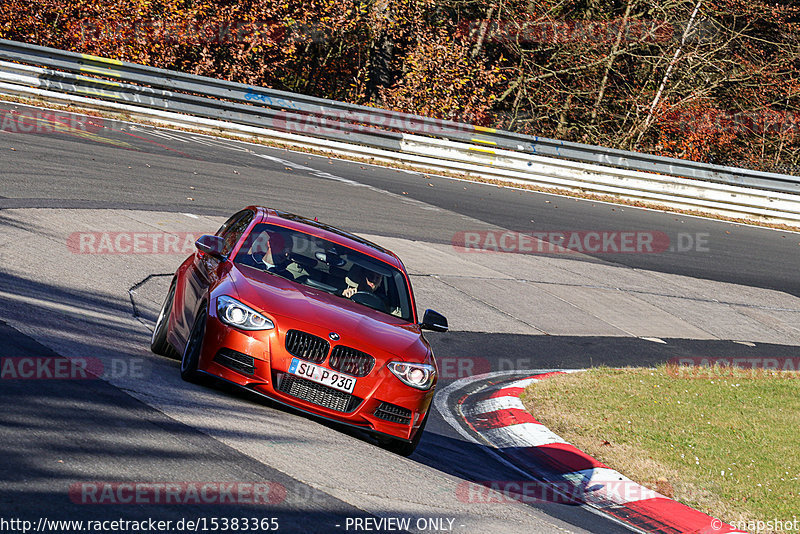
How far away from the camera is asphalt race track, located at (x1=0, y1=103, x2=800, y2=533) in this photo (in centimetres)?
513

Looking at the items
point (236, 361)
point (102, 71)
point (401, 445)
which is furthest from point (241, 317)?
point (102, 71)

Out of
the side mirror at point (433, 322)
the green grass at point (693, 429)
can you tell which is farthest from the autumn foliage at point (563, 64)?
the side mirror at point (433, 322)

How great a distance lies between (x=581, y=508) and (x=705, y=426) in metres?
2.79

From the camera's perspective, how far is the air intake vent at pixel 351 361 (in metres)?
6.63

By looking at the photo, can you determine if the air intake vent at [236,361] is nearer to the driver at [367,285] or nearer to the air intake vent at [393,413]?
the air intake vent at [393,413]

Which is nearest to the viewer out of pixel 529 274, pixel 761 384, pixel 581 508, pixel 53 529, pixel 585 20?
pixel 53 529

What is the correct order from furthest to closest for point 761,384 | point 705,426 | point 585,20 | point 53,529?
point 585,20
point 761,384
point 705,426
point 53,529

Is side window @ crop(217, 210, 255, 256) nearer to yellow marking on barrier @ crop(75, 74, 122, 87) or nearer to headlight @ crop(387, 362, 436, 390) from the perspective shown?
headlight @ crop(387, 362, 436, 390)

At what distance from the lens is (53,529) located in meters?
4.06

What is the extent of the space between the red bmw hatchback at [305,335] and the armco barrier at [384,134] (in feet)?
53.0

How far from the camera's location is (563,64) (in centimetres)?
3183

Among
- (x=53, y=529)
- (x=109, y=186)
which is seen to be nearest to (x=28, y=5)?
(x=109, y=186)

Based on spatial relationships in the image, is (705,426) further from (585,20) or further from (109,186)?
(585,20)

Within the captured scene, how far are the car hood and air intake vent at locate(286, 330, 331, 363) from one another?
0.37 ft
